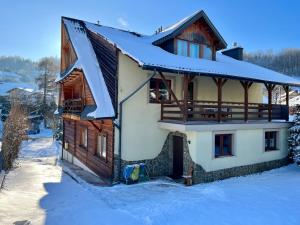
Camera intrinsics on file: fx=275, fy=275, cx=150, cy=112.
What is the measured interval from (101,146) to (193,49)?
320 inches

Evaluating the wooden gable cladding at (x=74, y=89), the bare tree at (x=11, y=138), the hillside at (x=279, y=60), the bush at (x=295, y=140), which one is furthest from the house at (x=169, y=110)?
the hillside at (x=279, y=60)

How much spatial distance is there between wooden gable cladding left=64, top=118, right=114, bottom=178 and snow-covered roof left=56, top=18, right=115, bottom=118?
1047 mm

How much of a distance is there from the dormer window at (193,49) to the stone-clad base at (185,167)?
5134mm

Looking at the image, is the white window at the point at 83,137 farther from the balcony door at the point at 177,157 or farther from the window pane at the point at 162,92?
the balcony door at the point at 177,157

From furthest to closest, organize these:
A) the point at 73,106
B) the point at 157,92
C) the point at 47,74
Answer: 1. the point at 47,74
2. the point at 73,106
3. the point at 157,92

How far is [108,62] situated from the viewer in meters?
15.0

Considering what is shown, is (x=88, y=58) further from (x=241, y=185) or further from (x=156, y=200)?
(x=241, y=185)

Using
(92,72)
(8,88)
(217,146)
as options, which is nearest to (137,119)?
(92,72)

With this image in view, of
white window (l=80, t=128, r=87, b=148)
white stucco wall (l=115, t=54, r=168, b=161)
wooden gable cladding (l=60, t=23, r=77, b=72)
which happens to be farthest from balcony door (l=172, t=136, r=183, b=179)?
wooden gable cladding (l=60, t=23, r=77, b=72)

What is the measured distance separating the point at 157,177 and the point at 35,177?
663cm

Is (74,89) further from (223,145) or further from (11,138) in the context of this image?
(223,145)

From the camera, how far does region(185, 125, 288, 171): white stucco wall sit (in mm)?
13265

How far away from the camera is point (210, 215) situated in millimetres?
Answer: 9188

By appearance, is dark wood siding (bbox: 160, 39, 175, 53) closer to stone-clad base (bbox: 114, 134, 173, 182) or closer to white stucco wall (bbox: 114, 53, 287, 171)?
white stucco wall (bbox: 114, 53, 287, 171)
